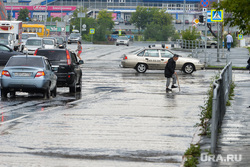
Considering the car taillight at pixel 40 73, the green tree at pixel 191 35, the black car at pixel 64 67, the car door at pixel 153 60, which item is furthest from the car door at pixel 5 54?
the green tree at pixel 191 35

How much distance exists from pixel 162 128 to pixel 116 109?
4.10m

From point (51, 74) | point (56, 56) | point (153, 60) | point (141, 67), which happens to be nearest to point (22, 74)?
point (51, 74)

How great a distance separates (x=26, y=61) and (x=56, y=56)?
286cm

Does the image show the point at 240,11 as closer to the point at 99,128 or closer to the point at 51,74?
the point at 99,128

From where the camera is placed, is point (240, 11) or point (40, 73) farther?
point (40, 73)

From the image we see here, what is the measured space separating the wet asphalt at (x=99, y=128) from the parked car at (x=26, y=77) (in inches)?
14.9

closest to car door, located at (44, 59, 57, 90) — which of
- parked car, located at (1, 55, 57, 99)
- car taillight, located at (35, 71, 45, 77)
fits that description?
parked car, located at (1, 55, 57, 99)

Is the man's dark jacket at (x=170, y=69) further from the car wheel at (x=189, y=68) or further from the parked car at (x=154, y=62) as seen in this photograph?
the car wheel at (x=189, y=68)

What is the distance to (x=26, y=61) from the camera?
21062mm

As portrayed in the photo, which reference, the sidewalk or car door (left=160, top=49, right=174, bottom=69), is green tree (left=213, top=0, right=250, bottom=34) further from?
car door (left=160, top=49, right=174, bottom=69)

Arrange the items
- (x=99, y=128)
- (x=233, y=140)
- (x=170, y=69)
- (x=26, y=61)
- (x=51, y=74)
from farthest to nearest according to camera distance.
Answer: (x=170, y=69) < (x=51, y=74) < (x=26, y=61) < (x=99, y=128) < (x=233, y=140)

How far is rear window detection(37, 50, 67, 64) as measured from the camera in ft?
77.5

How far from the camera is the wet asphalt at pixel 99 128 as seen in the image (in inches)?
388

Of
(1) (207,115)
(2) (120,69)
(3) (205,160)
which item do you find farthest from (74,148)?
(2) (120,69)
